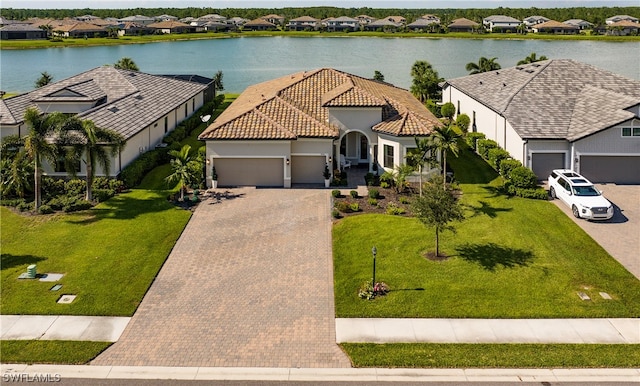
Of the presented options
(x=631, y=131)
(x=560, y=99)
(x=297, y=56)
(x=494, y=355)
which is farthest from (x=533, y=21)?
(x=494, y=355)

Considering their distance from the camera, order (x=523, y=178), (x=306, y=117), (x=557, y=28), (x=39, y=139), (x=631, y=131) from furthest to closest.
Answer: (x=557, y=28) → (x=306, y=117) → (x=631, y=131) → (x=523, y=178) → (x=39, y=139)

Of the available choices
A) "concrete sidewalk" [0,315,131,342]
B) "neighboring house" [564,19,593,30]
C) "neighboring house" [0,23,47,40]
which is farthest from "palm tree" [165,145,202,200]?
"neighboring house" [564,19,593,30]

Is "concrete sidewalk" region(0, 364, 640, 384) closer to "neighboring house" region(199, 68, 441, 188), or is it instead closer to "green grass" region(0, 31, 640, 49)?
"neighboring house" region(199, 68, 441, 188)

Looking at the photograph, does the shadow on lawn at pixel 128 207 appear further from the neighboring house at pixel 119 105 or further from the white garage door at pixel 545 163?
the white garage door at pixel 545 163

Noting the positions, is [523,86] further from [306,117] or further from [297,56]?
[297,56]

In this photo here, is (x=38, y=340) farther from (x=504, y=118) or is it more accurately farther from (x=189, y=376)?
(x=504, y=118)

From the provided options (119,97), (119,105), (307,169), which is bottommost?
(307,169)
